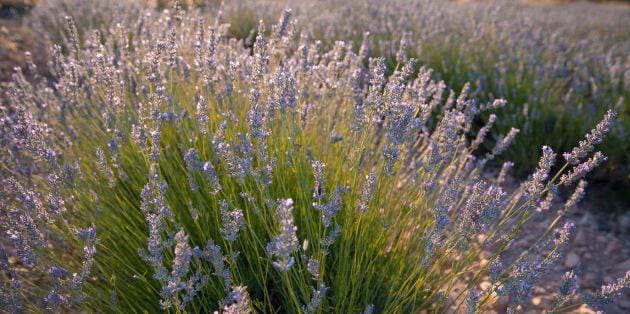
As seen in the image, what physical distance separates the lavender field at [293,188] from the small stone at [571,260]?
2 centimetres

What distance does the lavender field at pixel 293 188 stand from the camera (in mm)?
1589

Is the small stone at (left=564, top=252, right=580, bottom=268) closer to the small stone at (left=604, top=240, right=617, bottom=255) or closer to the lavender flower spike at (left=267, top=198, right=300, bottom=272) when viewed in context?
the small stone at (left=604, top=240, right=617, bottom=255)

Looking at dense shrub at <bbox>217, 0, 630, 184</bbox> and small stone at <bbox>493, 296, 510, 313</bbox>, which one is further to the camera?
dense shrub at <bbox>217, 0, 630, 184</bbox>

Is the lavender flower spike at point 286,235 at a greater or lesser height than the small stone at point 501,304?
greater

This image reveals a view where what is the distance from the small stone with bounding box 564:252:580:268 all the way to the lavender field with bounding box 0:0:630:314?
16 mm

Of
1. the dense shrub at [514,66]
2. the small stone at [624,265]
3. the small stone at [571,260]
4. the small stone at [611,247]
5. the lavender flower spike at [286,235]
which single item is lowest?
the small stone at [611,247]

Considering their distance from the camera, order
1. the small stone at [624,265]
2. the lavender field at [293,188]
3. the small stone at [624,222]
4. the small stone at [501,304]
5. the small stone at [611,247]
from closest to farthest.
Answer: the lavender field at [293,188], the small stone at [501,304], the small stone at [624,265], the small stone at [611,247], the small stone at [624,222]

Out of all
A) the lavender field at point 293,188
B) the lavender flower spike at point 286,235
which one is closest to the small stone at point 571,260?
the lavender field at point 293,188

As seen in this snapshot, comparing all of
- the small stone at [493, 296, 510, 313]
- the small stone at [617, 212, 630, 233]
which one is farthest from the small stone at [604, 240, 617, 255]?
the small stone at [493, 296, 510, 313]

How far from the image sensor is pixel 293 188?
226cm

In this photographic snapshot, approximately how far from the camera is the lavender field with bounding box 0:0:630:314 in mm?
1589

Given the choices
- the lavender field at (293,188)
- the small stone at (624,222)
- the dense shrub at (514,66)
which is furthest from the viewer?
the dense shrub at (514,66)

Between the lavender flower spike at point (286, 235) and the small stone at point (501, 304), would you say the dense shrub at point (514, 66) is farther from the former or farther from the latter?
the lavender flower spike at point (286, 235)

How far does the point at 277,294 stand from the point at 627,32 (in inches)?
307
